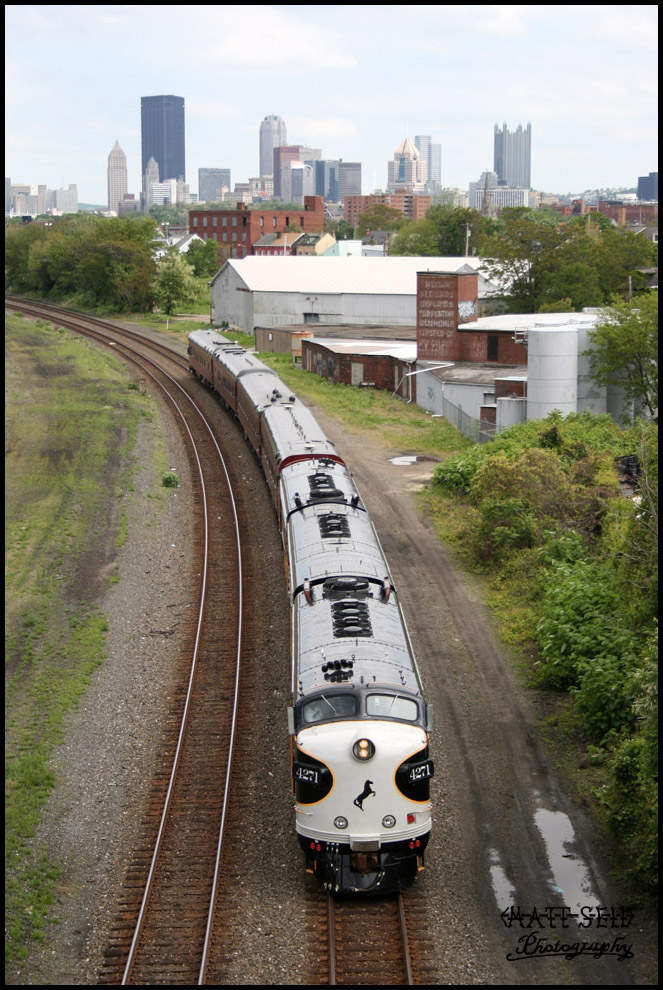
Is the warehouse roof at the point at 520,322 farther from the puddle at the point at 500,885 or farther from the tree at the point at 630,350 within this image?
the puddle at the point at 500,885

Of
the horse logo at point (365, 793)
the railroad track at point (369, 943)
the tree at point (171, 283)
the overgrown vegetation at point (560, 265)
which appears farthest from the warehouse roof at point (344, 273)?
the railroad track at point (369, 943)

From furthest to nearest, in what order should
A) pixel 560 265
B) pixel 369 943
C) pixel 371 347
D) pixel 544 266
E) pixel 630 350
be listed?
1. pixel 544 266
2. pixel 560 265
3. pixel 371 347
4. pixel 630 350
5. pixel 369 943

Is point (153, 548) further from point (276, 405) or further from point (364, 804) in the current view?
point (364, 804)

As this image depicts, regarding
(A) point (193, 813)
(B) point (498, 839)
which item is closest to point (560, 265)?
(B) point (498, 839)

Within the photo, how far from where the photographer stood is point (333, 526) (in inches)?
832

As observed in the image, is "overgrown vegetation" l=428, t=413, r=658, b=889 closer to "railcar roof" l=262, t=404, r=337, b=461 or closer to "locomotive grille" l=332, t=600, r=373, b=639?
"locomotive grille" l=332, t=600, r=373, b=639

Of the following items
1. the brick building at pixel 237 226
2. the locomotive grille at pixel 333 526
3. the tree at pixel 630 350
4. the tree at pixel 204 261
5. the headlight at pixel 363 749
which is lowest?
the headlight at pixel 363 749

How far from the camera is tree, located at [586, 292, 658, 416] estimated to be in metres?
39.0

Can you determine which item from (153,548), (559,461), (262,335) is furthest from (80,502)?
(262,335)

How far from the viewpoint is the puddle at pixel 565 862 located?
15.1 meters

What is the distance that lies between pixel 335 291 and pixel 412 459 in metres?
38.9

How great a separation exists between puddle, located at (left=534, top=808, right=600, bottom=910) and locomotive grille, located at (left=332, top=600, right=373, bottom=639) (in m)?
4.41

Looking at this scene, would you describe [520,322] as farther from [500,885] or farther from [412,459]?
[500,885]

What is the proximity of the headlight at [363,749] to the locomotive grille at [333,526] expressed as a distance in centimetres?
672
